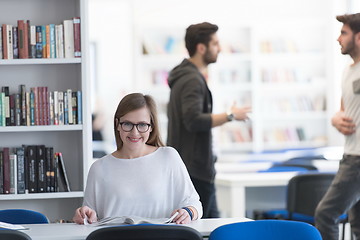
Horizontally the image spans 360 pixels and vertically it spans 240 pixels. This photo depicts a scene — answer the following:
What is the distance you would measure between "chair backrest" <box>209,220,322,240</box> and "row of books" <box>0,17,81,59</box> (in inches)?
80.0

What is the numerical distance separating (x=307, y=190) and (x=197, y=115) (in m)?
1.19

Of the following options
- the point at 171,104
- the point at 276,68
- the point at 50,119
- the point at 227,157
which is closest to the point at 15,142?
the point at 50,119

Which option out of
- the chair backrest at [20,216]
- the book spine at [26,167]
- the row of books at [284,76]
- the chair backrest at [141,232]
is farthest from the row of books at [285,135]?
the chair backrest at [141,232]

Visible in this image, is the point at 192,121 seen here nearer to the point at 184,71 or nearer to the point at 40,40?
the point at 184,71

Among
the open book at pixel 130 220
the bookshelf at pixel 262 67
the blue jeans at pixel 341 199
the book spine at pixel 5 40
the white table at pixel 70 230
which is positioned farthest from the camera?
the bookshelf at pixel 262 67

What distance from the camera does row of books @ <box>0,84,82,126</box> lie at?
174 inches

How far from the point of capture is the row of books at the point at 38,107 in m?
4.41

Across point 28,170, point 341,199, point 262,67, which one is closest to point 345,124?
point 341,199

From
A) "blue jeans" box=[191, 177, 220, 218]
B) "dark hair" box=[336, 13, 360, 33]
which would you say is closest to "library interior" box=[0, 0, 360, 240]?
"dark hair" box=[336, 13, 360, 33]

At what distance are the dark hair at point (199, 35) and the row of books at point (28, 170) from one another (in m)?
1.15

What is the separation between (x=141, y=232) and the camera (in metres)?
2.59

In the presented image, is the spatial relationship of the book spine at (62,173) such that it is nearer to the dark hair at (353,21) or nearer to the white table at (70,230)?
the white table at (70,230)

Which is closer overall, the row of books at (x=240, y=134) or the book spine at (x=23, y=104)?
the book spine at (x=23, y=104)

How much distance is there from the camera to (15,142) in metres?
4.63
